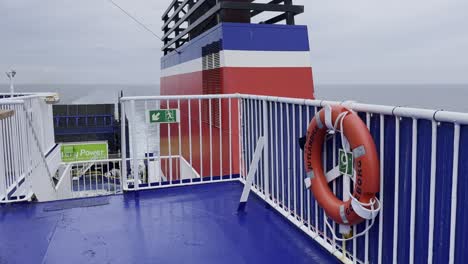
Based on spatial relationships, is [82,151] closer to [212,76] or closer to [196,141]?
[196,141]

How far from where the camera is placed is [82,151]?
45.8 feet

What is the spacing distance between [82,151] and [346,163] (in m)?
13.2

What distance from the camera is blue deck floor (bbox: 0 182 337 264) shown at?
105 inches

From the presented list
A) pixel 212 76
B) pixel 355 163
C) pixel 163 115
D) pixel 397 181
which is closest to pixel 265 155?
pixel 163 115

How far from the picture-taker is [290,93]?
640cm

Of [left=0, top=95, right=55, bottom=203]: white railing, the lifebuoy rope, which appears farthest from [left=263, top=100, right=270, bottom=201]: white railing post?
[left=0, top=95, right=55, bottom=203]: white railing

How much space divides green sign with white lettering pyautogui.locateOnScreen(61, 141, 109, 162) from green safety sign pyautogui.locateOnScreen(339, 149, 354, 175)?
12697 millimetres

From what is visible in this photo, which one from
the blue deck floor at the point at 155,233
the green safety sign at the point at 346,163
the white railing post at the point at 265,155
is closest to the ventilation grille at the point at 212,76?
the white railing post at the point at 265,155

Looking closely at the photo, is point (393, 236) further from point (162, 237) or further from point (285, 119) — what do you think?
point (162, 237)

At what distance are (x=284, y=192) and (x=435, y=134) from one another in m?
1.81

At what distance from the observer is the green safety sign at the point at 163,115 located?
390 centimetres

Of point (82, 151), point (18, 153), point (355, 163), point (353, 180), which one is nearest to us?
point (355, 163)

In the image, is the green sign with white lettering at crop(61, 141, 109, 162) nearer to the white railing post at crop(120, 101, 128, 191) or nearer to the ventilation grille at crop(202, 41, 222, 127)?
the ventilation grille at crop(202, 41, 222, 127)

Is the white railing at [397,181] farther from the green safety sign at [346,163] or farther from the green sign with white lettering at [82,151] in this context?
the green sign with white lettering at [82,151]
